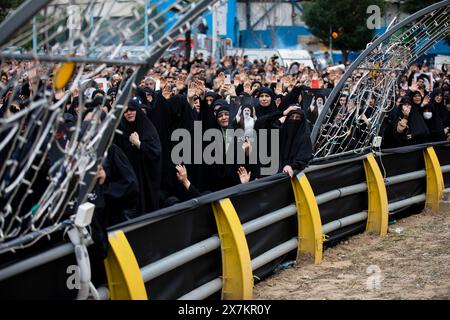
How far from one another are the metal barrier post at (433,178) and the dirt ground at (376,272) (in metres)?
1.20

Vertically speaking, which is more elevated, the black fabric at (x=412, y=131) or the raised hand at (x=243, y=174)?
the black fabric at (x=412, y=131)

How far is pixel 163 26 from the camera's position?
16.9 ft

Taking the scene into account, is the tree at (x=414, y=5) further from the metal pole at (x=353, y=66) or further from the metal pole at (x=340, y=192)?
the metal pole at (x=340, y=192)

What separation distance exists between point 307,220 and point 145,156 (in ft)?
5.78

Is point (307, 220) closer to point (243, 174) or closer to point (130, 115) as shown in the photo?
point (243, 174)

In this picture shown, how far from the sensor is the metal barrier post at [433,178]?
1262 centimetres

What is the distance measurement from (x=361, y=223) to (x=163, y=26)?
6.47 meters

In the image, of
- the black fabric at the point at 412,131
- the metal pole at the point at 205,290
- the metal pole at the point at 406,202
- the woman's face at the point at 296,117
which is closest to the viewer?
the metal pole at the point at 205,290

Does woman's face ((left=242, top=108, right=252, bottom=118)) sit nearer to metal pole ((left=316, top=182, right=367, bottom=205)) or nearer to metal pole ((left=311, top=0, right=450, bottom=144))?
metal pole ((left=311, top=0, right=450, bottom=144))

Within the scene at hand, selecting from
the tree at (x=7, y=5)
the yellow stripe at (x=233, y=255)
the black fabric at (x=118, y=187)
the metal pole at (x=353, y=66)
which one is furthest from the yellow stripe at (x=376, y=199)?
the tree at (x=7, y=5)

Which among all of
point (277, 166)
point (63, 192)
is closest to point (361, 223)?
point (277, 166)

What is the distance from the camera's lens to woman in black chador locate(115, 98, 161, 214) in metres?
8.72

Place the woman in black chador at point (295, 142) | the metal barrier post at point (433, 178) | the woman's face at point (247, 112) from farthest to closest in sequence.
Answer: the metal barrier post at point (433, 178) < the woman's face at point (247, 112) < the woman in black chador at point (295, 142)

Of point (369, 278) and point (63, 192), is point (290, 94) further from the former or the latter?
point (63, 192)
